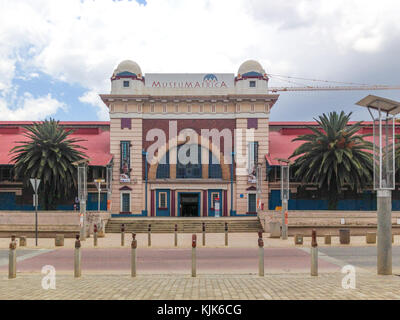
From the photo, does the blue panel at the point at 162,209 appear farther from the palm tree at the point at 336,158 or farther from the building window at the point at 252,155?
the palm tree at the point at 336,158

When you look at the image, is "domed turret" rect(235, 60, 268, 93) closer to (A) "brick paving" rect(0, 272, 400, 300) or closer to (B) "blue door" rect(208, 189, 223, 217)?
(B) "blue door" rect(208, 189, 223, 217)

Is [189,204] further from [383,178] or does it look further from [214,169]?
[383,178]

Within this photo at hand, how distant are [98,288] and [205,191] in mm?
30666

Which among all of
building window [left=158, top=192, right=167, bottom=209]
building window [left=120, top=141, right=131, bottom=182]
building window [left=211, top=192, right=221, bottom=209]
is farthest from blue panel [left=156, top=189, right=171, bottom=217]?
building window [left=211, top=192, right=221, bottom=209]

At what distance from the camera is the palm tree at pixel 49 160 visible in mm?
32844

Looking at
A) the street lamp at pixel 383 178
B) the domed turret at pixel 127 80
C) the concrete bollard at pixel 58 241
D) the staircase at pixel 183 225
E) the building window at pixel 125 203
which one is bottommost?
the staircase at pixel 183 225

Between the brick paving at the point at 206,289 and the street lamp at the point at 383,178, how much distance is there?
632 mm

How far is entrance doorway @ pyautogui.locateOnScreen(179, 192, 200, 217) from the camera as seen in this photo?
132ft

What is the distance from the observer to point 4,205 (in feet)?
127

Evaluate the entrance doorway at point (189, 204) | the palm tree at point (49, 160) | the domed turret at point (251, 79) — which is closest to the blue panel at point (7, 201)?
the palm tree at point (49, 160)

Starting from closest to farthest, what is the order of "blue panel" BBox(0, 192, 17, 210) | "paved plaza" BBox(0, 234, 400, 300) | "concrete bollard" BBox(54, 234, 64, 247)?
"paved plaza" BBox(0, 234, 400, 300), "concrete bollard" BBox(54, 234, 64, 247), "blue panel" BBox(0, 192, 17, 210)

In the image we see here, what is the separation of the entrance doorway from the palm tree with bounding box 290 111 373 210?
430 inches
